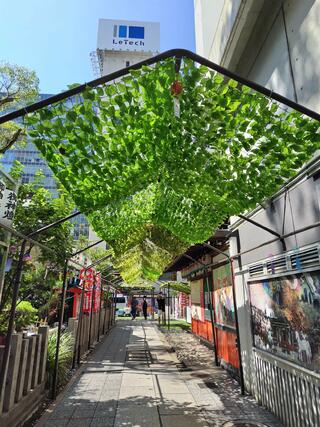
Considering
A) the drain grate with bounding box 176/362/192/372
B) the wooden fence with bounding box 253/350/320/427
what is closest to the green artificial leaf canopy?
the wooden fence with bounding box 253/350/320/427

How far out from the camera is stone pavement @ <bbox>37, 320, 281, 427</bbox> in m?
4.29

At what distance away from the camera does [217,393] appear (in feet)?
18.0

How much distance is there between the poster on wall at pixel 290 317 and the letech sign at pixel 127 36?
171 ft

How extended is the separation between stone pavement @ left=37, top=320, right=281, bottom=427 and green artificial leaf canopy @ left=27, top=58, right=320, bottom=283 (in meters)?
3.32

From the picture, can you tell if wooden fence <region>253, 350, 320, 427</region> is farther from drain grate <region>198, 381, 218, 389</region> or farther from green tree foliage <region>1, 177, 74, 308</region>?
green tree foliage <region>1, 177, 74, 308</region>

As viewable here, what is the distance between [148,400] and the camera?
5.18 metres

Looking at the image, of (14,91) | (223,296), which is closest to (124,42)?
(14,91)

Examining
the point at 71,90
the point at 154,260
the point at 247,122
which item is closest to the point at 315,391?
the point at 247,122

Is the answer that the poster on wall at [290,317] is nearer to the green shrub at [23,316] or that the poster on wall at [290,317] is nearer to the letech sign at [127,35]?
the green shrub at [23,316]

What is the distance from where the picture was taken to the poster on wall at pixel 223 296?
725 centimetres

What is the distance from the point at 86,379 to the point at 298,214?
19.2ft

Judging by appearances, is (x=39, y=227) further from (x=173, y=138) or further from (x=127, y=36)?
(x=127, y=36)

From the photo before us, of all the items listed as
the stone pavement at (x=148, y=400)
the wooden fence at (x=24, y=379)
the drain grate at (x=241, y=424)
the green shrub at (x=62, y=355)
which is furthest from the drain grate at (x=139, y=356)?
the drain grate at (x=241, y=424)

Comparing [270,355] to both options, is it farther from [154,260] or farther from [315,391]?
[154,260]
